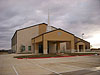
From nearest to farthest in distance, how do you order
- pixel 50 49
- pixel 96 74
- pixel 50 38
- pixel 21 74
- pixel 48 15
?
pixel 96 74, pixel 21 74, pixel 50 38, pixel 48 15, pixel 50 49

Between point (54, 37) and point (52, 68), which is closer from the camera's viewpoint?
point (52, 68)

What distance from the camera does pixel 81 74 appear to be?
966 cm

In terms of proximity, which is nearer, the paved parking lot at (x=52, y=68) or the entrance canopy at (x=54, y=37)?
the paved parking lot at (x=52, y=68)

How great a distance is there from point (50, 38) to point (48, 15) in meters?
13.1

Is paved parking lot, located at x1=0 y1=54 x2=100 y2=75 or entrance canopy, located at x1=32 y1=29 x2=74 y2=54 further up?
entrance canopy, located at x1=32 y1=29 x2=74 y2=54

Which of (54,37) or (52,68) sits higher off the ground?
(54,37)

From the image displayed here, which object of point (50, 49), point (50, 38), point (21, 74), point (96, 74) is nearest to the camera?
point (96, 74)

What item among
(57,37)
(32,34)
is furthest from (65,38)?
(32,34)

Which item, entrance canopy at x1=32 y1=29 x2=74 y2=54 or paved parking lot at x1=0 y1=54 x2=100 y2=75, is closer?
paved parking lot at x1=0 y1=54 x2=100 y2=75

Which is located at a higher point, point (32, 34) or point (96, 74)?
point (32, 34)

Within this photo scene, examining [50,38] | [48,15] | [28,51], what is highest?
[48,15]

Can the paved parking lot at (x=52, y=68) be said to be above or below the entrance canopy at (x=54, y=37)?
below

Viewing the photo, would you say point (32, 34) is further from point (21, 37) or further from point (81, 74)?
point (81, 74)

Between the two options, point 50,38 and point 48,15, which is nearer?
point 50,38
